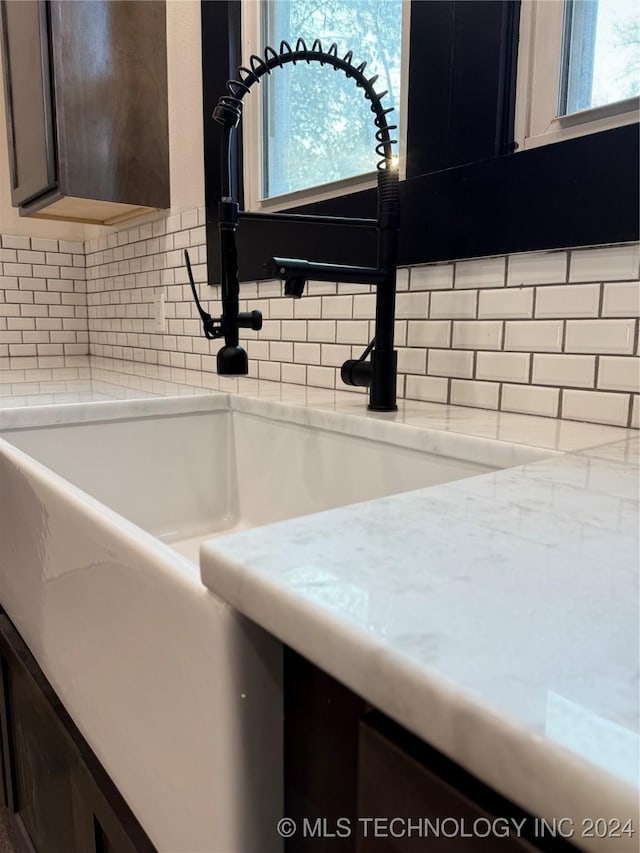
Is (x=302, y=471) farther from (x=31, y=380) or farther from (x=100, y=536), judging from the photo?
(x=31, y=380)

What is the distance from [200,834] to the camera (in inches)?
15.1

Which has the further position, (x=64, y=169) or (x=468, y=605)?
(x=64, y=169)

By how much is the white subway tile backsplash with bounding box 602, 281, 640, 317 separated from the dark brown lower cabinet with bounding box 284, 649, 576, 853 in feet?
2.04

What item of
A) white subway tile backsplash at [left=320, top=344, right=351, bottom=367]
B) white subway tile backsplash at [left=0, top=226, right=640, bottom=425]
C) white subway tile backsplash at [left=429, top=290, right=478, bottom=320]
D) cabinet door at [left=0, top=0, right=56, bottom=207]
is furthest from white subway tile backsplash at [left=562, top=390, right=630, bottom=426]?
cabinet door at [left=0, top=0, right=56, bottom=207]

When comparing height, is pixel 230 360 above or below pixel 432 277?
below

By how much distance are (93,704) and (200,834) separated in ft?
0.66

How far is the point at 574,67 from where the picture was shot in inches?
32.9

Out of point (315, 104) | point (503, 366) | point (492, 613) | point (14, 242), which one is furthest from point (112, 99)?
point (492, 613)

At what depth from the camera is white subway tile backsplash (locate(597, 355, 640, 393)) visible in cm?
74

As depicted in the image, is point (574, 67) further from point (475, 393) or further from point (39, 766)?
point (39, 766)

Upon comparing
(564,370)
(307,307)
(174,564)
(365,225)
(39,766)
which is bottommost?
(39,766)

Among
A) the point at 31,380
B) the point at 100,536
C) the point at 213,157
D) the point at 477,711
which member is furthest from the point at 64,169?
the point at 477,711

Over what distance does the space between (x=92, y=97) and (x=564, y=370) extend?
4.92 feet

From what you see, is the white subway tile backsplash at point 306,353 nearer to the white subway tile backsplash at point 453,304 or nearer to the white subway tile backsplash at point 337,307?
the white subway tile backsplash at point 337,307
